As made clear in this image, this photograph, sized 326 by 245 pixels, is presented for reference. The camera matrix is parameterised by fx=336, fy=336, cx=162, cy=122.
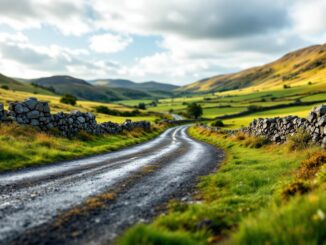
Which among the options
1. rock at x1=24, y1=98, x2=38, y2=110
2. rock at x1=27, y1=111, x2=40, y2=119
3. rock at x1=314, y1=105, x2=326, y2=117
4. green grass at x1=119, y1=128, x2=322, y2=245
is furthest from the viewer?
rock at x1=24, y1=98, x2=38, y2=110

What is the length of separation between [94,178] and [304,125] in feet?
53.9

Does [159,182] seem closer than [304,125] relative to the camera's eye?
Yes

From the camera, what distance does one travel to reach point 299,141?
75.9 feet

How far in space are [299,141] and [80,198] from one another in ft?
57.6

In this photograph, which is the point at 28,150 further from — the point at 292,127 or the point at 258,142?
the point at 258,142

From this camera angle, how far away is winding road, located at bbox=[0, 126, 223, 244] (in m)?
7.09

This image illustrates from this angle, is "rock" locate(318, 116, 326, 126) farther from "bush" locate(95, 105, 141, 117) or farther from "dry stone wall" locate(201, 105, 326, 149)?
"bush" locate(95, 105, 141, 117)

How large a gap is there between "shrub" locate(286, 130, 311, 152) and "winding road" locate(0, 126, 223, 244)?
8.06 meters

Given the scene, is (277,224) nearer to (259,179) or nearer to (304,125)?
(259,179)

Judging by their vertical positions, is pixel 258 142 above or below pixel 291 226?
below

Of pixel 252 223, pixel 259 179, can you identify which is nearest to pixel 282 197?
pixel 252 223

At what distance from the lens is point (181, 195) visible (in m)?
11.1

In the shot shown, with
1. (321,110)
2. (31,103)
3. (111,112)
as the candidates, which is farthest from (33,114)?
(111,112)

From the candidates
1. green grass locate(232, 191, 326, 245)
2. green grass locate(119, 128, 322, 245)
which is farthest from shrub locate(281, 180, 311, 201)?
green grass locate(232, 191, 326, 245)
